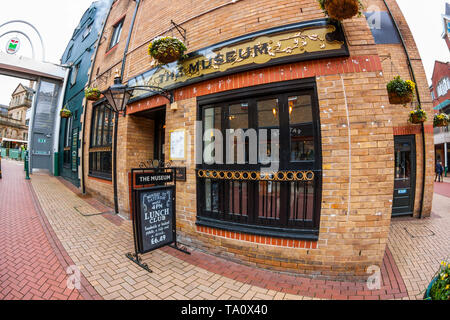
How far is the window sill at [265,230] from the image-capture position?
2.89 m

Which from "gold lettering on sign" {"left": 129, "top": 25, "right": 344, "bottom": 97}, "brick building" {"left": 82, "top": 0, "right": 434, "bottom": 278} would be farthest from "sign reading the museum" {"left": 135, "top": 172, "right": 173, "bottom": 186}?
"gold lettering on sign" {"left": 129, "top": 25, "right": 344, "bottom": 97}

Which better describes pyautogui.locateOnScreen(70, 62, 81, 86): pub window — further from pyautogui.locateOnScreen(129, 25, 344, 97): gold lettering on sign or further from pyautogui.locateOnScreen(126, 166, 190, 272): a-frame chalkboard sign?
pyautogui.locateOnScreen(126, 166, 190, 272): a-frame chalkboard sign

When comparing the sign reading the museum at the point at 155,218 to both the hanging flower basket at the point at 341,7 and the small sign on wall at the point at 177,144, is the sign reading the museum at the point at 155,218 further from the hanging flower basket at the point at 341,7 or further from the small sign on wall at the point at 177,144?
the hanging flower basket at the point at 341,7

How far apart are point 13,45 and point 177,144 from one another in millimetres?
16061

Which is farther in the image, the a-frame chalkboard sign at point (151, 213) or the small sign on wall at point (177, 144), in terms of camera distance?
the small sign on wall at point (177, 144)

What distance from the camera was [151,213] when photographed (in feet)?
10.5

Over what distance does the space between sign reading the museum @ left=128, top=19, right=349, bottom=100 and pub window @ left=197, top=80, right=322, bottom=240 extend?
1.48 feet

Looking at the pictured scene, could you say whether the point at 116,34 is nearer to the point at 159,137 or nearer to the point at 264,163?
the point at 159,137

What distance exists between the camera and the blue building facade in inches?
395

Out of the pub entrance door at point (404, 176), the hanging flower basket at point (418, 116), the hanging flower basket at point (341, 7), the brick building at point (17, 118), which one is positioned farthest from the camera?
the brick building at point (17, 118)

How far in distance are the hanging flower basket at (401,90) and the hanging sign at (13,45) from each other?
1949 cm

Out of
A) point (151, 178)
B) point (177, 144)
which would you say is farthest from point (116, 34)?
point (151, 178)

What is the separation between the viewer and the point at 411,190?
5.98 meters

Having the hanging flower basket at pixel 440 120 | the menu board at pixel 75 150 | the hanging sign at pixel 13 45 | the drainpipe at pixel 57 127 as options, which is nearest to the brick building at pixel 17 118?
the drainpipe at pixel 57 127
